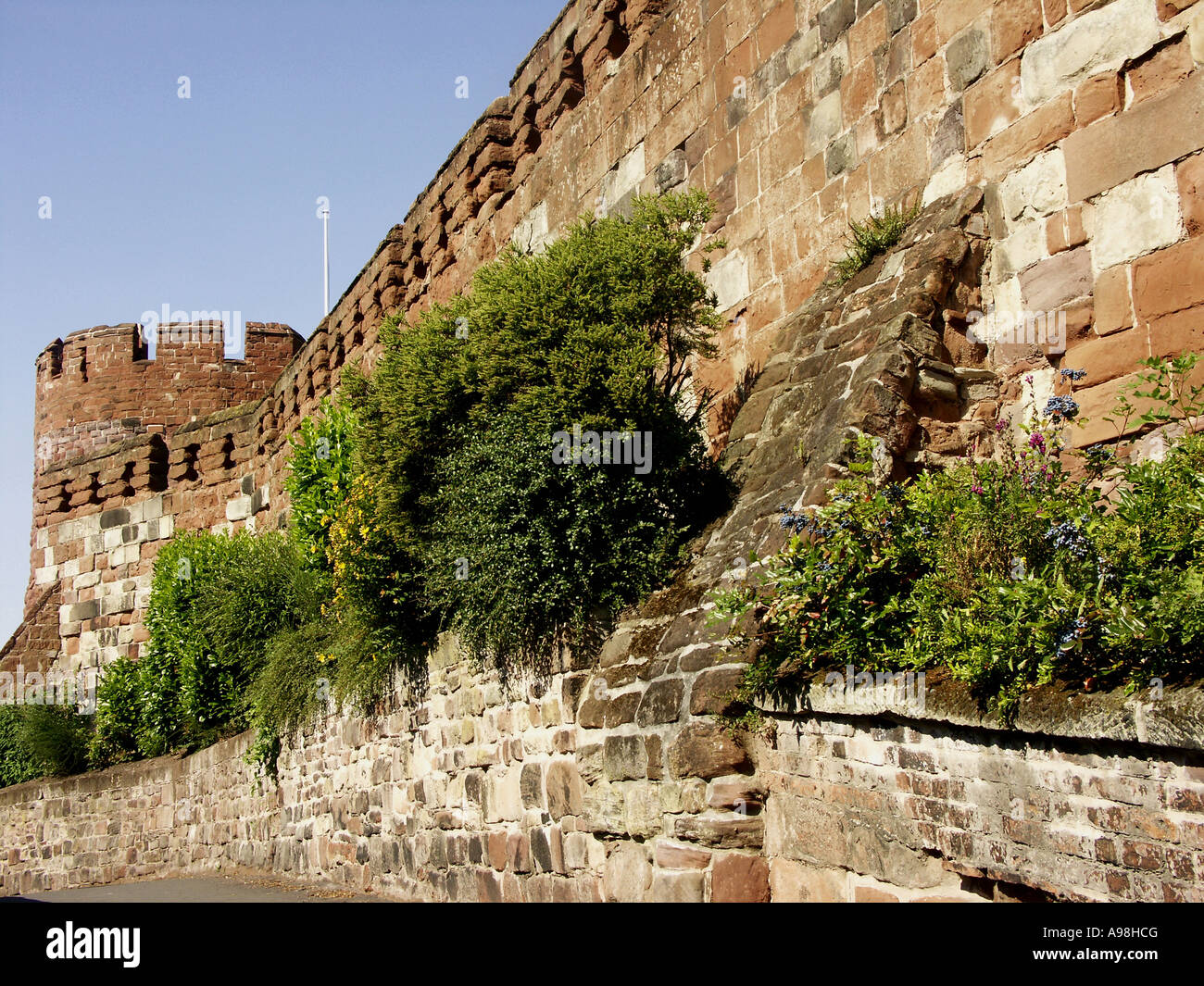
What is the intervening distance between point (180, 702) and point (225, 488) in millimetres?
3372

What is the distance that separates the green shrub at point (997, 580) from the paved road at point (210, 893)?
5080 mm

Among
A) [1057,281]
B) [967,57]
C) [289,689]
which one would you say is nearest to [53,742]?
[289,689]

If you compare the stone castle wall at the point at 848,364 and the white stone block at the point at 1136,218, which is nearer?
the stone castle wall at the point at 848,364

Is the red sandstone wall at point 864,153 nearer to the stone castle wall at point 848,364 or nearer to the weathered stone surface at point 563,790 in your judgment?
the stone castle wall at point 848,364

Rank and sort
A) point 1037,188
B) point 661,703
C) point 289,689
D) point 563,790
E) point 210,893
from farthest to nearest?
point 289,689
point 210,893
point 563,790
point 1037,188
point 661,703

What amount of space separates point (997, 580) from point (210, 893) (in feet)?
27.3

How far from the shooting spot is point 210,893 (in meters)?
10.2

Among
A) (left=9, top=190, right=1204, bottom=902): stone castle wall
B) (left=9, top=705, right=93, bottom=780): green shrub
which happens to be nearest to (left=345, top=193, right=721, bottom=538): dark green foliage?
(left=9, top=190, right=1204, bottom=902): stone castle wall

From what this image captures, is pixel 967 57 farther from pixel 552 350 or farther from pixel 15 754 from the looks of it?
pixel 15 754

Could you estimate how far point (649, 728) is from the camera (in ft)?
17.9

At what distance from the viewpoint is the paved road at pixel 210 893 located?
904cm

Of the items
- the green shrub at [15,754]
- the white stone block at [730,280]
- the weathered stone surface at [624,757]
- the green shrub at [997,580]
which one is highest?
the white stone block at [730,280]

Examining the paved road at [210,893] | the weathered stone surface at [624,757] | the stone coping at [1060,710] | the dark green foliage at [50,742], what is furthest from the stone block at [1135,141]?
the dark green foliage at [50,742]
